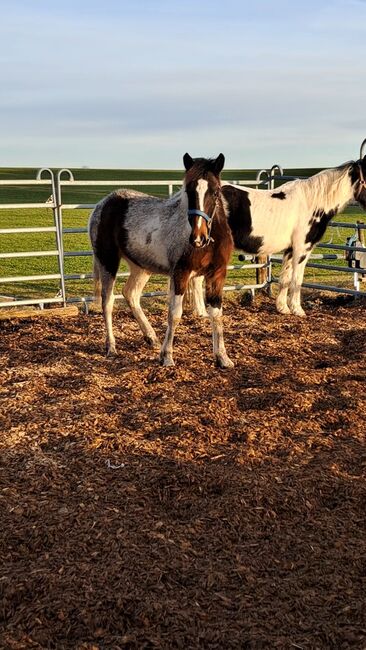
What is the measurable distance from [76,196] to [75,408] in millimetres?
37903

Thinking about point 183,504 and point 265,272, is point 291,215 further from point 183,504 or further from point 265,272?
point 183,504

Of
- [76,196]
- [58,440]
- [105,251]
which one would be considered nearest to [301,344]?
[105,251]

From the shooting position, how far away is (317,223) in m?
9.66

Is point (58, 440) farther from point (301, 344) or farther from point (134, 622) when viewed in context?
point (301, 344)

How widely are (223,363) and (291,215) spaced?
329 centimetres

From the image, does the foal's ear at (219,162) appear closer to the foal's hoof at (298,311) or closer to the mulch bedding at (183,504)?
the mulch bedding at (183,504)

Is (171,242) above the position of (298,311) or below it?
above

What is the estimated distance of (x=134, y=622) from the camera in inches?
122

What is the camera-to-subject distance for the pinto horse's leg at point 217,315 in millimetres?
6902

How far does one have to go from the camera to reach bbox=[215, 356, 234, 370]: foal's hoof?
22.7 ft

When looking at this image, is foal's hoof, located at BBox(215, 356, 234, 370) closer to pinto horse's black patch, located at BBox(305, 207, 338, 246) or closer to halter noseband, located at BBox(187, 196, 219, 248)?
halter noseband, located at BBox(187, 196, 219, 248)

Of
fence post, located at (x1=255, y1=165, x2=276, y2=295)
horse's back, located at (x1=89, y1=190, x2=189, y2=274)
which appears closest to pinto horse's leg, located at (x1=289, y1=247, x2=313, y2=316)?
fence post, located at (x1=255, y1=165, x2=276, y2=295)

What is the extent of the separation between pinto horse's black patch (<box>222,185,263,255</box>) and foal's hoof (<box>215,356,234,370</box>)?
8.82 ft

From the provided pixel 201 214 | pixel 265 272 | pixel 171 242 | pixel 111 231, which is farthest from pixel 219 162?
pixel 265 272
